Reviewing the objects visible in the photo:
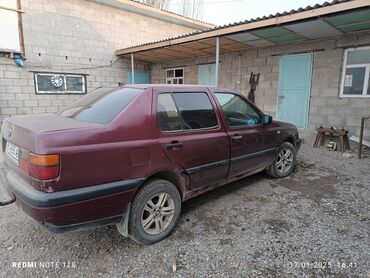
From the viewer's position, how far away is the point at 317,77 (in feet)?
23.2

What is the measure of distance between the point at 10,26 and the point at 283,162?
9.22 m

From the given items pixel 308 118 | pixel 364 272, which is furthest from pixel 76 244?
pixel 308 118

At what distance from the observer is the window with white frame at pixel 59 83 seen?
29.4ft

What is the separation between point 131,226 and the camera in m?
2.25

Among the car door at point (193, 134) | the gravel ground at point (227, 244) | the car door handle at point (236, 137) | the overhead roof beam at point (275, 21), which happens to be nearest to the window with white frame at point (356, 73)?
the overhead roof beam at point (275, 21)

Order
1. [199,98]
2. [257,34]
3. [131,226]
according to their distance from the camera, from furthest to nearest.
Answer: [257,34] < [199,98] < [131,226]

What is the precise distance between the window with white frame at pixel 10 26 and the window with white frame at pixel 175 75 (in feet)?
19.1

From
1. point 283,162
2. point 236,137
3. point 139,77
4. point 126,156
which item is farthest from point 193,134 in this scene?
point 139,77

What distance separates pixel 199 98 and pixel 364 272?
228cm

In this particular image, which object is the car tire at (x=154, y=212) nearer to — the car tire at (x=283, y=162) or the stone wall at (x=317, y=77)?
the car tire at (x=283, y=162)

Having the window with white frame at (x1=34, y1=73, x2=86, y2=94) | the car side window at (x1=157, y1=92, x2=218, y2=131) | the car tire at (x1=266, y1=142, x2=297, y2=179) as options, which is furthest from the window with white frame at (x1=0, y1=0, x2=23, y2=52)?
the car tire at (x1=266, y1=142, x2=297, y2=179)

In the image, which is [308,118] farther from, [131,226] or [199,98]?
[131,226]

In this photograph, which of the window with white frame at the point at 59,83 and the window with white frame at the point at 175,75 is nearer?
the window with white frame at the point at 59,83

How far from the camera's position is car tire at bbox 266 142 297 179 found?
4.13m
